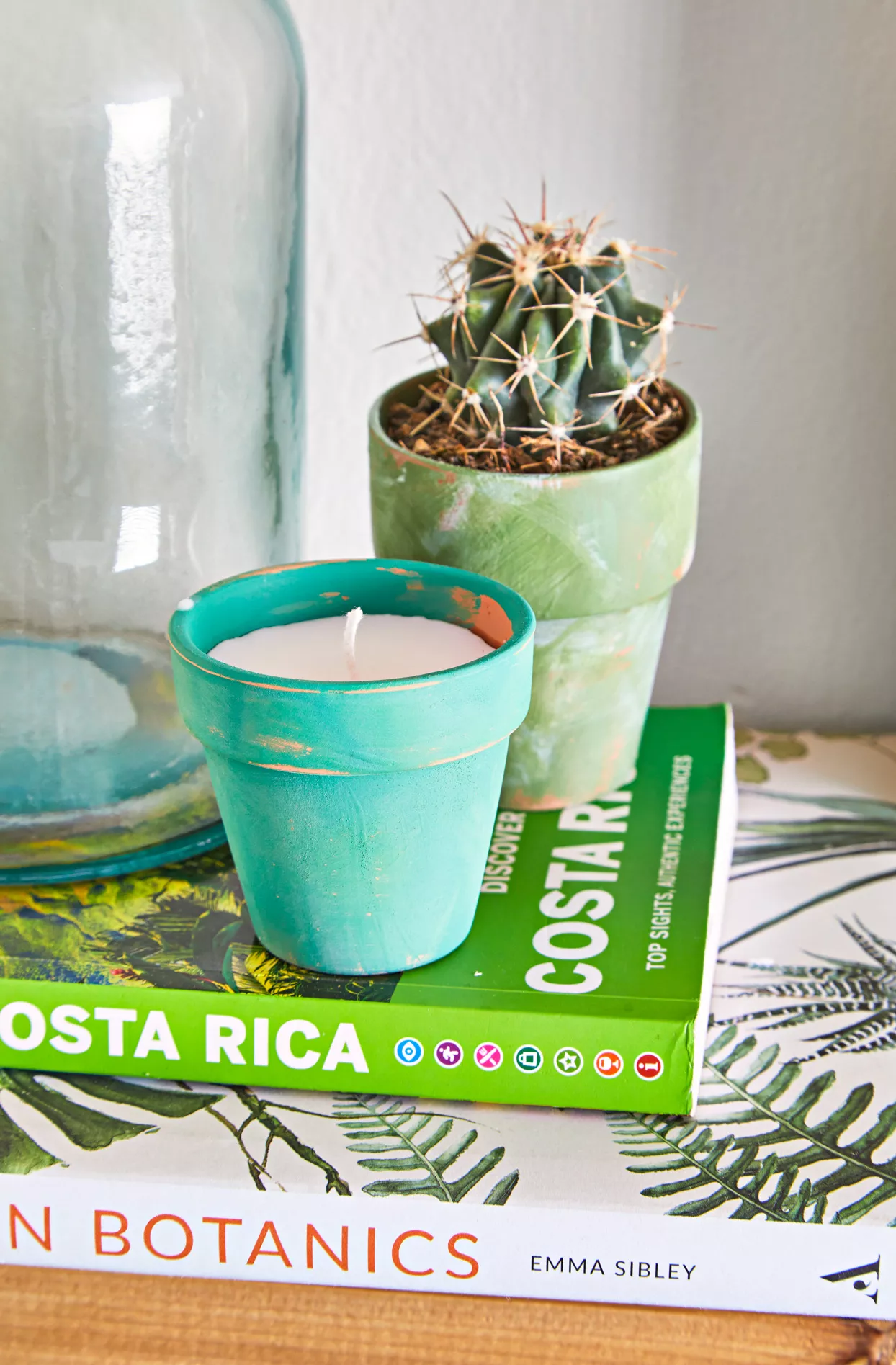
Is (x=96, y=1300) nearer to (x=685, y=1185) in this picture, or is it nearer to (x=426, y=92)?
(x=685, y=1185)

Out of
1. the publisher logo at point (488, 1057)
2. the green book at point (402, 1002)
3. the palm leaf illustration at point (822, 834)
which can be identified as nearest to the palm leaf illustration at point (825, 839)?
the palm leaf illustration at point (822, 834)

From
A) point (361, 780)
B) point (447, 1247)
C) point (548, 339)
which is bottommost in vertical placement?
point (447, 1247)

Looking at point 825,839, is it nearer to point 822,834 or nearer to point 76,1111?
point 822,834

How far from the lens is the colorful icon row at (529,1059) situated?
1.63 ft

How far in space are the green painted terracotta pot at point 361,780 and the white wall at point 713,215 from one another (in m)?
0.30

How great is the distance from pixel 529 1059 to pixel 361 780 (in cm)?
12

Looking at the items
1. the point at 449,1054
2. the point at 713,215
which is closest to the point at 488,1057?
the point at 449,1054

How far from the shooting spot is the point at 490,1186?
472 millimetres

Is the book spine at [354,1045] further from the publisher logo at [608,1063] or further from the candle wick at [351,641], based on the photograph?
the candle wick at [351,641]

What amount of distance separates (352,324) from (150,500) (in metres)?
0.22

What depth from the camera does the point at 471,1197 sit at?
1.53 feet

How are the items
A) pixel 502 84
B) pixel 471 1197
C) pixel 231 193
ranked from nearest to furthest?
1. pixel 471 1197
2. pixel 231 193
3. pixel 502 84

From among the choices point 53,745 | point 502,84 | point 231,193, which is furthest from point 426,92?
point 53,745

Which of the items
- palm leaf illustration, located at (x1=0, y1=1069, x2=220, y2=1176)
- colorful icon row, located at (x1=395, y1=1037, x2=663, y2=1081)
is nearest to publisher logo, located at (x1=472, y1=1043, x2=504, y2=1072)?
colorful icon row, located at (x1=395, y1=1037, x2=663, y2=1081)
